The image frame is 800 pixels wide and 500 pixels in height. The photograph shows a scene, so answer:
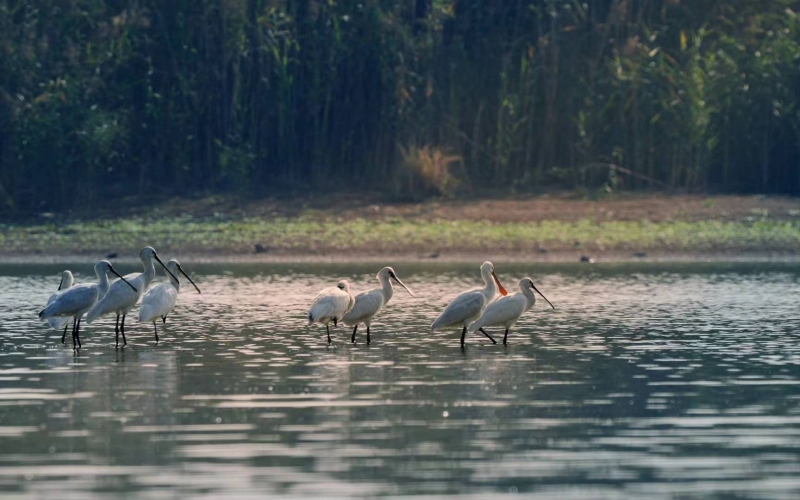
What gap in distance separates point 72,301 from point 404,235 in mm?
15165

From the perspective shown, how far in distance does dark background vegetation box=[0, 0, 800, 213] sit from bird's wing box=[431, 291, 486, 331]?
734 inches

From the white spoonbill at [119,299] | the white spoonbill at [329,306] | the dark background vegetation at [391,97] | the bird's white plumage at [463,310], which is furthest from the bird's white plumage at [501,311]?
the dark background vegetation at [391,97]

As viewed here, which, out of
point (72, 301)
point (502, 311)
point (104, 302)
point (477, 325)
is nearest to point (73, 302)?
point (72, 301)

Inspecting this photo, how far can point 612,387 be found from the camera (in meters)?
13.7

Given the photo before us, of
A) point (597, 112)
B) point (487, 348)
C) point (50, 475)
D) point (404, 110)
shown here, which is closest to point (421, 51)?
point (404, 110)

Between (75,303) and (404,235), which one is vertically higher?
(404,235)

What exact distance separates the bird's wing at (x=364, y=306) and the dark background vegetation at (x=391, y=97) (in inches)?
718

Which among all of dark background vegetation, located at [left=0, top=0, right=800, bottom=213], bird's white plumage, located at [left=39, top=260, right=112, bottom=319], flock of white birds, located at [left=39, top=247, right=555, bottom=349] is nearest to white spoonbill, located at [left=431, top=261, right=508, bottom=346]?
flock of white birds, located at [left=39, top=247, right=555, bottom=349]

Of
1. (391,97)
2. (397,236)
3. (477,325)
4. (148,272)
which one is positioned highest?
(391,97)

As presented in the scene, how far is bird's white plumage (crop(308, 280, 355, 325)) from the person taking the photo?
56.5 ft

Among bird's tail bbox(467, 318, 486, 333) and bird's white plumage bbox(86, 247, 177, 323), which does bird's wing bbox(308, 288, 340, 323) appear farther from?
bird's white plumage bbox(86, 247, 177, 323)

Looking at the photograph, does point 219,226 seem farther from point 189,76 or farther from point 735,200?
point 735,200

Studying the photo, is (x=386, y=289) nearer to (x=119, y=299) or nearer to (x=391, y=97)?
(x=119, y=299)

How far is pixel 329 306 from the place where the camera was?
56.7ft
